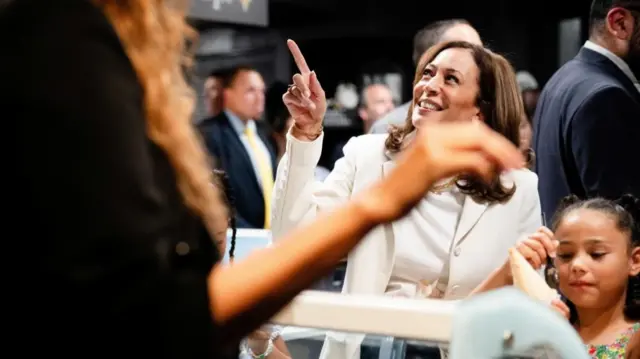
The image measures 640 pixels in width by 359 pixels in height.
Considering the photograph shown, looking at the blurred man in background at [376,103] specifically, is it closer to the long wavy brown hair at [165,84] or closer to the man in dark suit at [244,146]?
the man in dark suit at [244,146]

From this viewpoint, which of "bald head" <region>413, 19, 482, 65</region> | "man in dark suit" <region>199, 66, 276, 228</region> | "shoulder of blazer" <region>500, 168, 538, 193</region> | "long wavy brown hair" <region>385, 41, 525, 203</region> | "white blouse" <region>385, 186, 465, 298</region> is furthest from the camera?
"man in dark suit" <region>199, 66, 276, 228</region>

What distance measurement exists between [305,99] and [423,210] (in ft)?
1.33

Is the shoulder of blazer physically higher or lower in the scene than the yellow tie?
higher

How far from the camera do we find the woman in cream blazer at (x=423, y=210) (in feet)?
7.42

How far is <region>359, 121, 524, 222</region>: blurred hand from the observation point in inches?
31.8

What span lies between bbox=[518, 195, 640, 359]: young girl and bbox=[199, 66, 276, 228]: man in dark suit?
8.14 ft

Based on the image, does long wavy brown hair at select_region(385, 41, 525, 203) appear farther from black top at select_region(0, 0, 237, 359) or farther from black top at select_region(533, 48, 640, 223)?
black top at select_region(0, 0, 237, 359)

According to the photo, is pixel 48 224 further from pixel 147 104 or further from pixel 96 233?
pixel 147 104

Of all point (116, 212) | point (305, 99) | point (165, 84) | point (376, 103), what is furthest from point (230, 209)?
point (376, 103)

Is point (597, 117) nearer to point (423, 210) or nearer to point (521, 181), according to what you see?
point (521, 181)

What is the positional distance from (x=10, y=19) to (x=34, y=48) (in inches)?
1.5

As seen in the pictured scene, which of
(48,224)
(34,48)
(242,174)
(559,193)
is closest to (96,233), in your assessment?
(48,224)

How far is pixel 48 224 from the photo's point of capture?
2.25 ft

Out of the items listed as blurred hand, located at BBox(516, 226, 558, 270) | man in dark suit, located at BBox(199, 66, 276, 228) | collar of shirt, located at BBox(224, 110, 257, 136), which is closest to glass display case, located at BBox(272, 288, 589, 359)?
blurred hand, located at BBox(516, 226, 558, 270)
